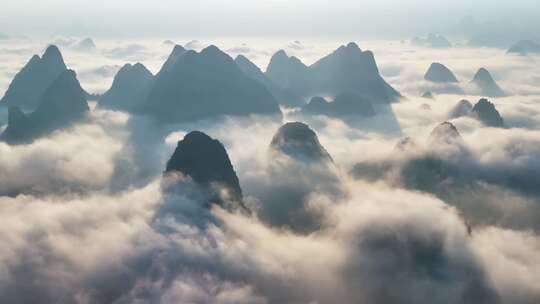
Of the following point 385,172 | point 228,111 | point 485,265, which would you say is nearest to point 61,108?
point 228,111

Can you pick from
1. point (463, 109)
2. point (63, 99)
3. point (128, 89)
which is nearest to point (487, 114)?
point (463, 109)

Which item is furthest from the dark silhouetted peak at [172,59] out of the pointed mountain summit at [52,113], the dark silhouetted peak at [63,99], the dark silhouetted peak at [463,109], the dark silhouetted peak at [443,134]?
the dark silhouetted peak at [463,109]

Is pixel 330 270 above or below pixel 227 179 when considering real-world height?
below

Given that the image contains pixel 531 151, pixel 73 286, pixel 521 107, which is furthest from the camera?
pixel 521 107

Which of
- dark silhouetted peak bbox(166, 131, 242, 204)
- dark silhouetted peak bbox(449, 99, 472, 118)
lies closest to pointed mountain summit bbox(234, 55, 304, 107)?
dark silhouetted peak bbox(449, 99, 472, 118)

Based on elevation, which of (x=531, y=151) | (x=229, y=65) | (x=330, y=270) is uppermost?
(x=229, y=65)

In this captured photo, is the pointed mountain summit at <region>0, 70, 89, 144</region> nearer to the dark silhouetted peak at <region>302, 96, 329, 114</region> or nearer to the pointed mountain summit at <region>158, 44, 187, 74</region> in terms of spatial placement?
the pointed mountain summit at <region>158, 44, 187, 74</region>

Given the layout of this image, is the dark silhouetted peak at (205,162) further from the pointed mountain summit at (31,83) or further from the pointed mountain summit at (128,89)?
the pointed mountain summit at (31,83)

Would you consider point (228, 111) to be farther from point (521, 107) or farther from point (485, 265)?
point (521, 107)
